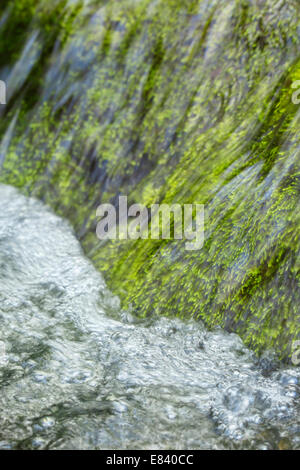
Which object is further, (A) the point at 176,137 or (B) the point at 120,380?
(A) the point at 176,137

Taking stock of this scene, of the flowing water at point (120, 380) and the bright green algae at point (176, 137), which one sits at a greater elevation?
the bright green algae at point (176, 137)

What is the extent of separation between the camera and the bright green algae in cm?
333

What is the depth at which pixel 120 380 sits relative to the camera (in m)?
3.00

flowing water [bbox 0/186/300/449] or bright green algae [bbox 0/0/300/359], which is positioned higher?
bright green algae [bbox 0/0/300/359]

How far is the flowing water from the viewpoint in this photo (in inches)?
101

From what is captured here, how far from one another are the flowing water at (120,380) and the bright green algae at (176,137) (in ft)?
0.63

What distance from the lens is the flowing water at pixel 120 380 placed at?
2561 millimetres

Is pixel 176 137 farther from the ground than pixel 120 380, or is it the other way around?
pixel 176 137

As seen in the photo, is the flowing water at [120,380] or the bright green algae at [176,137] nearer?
the flowing water at [120,380]

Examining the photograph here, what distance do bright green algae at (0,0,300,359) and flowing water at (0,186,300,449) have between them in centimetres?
19

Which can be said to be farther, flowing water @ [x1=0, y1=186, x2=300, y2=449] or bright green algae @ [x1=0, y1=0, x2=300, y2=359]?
bright green algae @ [x1=0, y1=0, x2=300, y2=359]

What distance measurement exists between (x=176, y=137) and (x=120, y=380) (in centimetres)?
241

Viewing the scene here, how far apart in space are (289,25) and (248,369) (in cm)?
290

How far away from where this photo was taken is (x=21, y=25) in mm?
6438
